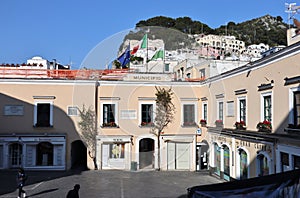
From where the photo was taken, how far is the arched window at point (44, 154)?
20.8 meters

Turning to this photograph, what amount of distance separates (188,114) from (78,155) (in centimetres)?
918

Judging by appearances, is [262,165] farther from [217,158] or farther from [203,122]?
[203,122]

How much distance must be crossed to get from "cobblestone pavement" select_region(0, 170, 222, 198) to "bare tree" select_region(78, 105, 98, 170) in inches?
72.9

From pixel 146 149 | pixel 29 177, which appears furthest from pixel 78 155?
pixel 146 149

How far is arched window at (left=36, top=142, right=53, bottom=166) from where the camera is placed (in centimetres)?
2081

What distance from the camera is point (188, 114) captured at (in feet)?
72.3

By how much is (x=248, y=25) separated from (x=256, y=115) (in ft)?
344

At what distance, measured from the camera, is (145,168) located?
68.6 ft

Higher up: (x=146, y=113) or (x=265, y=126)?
(x=146, y=113)

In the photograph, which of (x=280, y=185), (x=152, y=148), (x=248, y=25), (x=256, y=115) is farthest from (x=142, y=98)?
(x=248, y=25)

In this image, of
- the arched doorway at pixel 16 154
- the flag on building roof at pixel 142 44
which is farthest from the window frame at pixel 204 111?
the arched doorway at pixel 16 154

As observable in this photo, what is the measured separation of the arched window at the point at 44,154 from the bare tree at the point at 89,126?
8.49ft

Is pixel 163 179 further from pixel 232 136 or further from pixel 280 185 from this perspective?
pixel 280 185

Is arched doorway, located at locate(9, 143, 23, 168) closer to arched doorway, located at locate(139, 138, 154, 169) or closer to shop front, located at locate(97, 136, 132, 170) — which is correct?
shop front, located at locate(97, 136, 132, 170)
